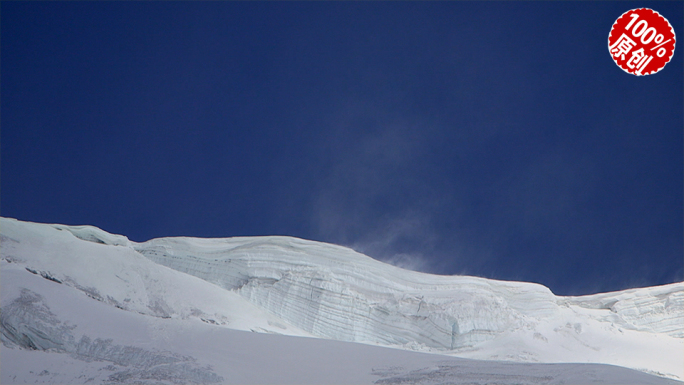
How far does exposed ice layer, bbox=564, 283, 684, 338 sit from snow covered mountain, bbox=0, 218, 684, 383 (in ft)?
0.16

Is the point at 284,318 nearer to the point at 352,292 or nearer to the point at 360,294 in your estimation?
the point at 352,292

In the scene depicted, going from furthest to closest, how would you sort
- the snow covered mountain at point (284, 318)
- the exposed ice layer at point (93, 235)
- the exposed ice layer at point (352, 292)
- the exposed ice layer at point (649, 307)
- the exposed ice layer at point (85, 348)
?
1. the exposed ice layer at point (649, 307)
2. the exposed ice layer at point (93, 235)
3. the exposed ice layer at point (352, 292)
4. the snow covered mountain at point (284, 318)
5. the exposed ice layer at point (85, 348)

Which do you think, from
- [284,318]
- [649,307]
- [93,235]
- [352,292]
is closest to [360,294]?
[352,292]

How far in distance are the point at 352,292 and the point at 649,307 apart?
38.9ft

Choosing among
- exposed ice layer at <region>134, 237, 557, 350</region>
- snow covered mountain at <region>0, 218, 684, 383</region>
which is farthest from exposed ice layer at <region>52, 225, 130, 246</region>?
exposed ice layer at <region>134, 237, 557, 350</region>

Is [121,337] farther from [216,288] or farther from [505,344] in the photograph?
[505,344]

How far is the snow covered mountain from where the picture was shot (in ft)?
38.9

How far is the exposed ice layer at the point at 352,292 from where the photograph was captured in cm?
1986

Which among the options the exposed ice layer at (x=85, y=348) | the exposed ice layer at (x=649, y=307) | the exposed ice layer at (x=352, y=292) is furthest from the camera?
the exposed ice layer at (x=649, y=307)

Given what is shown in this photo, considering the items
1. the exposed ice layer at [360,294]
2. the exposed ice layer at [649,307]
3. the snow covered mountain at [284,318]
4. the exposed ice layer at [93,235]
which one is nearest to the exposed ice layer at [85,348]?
the snow covered mountain at [284,318]

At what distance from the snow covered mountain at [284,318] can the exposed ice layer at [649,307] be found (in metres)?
0.05

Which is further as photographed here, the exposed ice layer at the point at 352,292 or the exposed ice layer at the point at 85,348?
the exposed ice layer at the point at 352,292

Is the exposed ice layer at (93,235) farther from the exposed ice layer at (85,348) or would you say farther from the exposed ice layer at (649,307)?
the exposed ice layer at (649,307)

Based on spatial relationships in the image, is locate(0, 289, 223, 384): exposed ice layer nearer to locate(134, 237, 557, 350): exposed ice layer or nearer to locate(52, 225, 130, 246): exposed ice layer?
locate(52, 225, 130, 246): exposed ice layer
